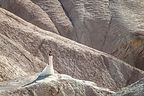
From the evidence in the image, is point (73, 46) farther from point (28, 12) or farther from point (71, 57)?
point (28, 12)

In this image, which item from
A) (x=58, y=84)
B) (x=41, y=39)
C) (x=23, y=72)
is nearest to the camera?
(x=58, y=84)

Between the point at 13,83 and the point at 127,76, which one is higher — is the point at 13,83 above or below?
above

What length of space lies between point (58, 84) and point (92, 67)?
10124mm

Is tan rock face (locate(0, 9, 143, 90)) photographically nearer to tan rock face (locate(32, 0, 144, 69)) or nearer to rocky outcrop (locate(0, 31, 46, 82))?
rocky outcrop (locate(0, 31, 46, 82))

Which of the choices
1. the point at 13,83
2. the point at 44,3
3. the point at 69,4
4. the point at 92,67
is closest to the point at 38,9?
the point at 44,3

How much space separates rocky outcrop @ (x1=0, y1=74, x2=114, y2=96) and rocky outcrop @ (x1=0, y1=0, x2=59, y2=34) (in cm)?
1610

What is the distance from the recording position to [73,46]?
24094 millimetres

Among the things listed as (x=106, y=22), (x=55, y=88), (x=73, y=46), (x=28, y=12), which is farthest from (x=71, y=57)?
(x=106, y=22)

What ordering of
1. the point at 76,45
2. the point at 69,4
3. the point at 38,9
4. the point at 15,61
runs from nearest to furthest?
the point at 15,61 → the point at 76,45 → the point at 38,9 → the point at 69,4

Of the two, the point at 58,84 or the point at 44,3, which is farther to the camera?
the point at 44,3

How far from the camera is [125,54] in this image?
99.0 ft

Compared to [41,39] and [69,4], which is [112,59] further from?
[69,4]

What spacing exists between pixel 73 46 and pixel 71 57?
113cm

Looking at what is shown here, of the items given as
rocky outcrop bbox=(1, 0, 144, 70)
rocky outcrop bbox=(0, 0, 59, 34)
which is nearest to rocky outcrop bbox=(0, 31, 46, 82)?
rocky outcrop bbox=(0, 0, 59, 34)
